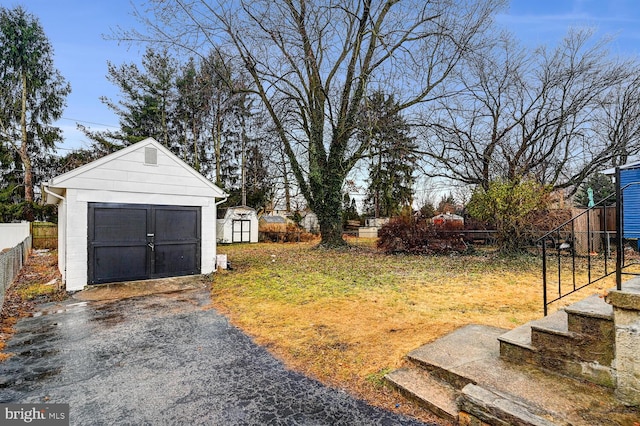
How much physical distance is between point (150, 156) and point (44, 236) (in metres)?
13.6

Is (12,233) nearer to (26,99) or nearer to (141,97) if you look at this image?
(26,99)

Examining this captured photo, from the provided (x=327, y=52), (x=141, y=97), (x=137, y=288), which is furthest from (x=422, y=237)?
(x=141, y=97)

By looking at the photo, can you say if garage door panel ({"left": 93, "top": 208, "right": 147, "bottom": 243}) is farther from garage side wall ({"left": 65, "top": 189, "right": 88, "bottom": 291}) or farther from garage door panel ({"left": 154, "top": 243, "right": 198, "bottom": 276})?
garage door panel ({"left": 154, "top": 243, "right": 198, "bottom": 276})

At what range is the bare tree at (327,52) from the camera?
1032 centimetres

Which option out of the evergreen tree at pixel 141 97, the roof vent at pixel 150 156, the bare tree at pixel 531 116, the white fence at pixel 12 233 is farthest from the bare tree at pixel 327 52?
the evergreen tree at pixel 141 97

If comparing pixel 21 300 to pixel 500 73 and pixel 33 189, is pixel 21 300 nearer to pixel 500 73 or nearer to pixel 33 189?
pixel 500 73

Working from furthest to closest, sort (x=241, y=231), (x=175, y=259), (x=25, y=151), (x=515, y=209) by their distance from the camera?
(x=241, y=231), (x=25, y=151), (x=515, y=209), (x=175, y=259)

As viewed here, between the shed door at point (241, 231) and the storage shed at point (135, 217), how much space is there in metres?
10.8

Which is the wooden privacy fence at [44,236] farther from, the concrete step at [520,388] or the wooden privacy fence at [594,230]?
the wooden privacy fence at [594,230]

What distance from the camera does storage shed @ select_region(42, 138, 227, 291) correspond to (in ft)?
21.4

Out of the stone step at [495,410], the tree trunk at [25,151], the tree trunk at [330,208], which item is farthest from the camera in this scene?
the tree trunk at [25,151]

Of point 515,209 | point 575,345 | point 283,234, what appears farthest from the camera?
point 283,234

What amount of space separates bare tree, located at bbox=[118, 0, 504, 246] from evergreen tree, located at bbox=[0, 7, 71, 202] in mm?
14187

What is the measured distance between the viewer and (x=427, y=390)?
8.36 feet
